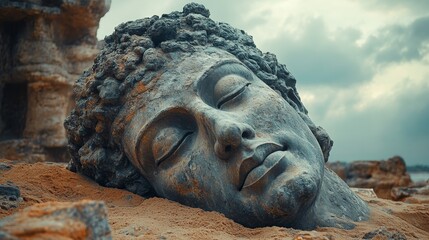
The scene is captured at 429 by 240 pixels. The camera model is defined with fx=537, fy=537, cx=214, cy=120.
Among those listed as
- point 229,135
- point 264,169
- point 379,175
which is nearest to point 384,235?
point 264,169

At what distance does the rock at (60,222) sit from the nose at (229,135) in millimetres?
1227

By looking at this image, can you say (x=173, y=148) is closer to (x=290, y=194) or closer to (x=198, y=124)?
(x=198, y=124)

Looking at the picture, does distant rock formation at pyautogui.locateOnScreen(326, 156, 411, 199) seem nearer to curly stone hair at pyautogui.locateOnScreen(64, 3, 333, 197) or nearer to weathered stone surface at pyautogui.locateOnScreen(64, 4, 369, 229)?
curly stone hair at pyautogui.locateOnScreen(64, 3, 333, 197)

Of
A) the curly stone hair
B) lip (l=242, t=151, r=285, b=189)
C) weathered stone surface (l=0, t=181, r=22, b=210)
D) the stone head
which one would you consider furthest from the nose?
weathered stone surface (l=0, t=181, r=22, b=210)

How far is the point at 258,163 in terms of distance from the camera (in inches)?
113

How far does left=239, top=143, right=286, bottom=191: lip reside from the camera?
286 centimetres

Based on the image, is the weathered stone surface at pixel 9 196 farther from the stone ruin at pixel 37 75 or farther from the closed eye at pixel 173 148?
the stone ruin at pixel 37 75

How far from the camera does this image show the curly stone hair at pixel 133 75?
3570 mm

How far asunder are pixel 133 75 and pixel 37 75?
4470 mm

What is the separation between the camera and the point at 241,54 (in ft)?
12.2

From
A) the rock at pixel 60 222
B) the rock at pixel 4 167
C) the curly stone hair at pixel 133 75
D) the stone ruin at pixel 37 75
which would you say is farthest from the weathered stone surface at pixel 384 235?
the stone ruin at pixel 37 75

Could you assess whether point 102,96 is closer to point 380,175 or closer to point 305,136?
point 305,136

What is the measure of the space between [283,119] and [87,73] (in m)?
1.68

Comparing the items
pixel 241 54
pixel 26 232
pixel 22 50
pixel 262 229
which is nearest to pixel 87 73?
pixel 241 54
